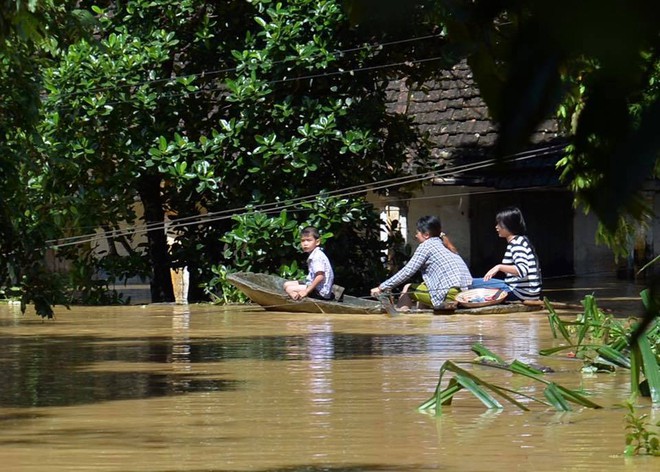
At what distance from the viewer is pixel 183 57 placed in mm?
23500

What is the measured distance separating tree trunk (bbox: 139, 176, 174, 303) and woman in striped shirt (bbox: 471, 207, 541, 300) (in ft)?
23.6

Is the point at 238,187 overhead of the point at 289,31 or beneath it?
beneath

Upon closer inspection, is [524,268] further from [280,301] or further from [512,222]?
[280,301]

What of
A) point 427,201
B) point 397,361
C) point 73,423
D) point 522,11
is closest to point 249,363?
point 397,361

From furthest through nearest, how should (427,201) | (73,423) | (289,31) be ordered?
(427,201), (289,31), (73,423)

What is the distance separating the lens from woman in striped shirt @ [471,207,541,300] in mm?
18484

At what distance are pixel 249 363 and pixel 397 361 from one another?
1.22 metres

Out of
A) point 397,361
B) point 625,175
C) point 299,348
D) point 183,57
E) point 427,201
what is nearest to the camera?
point 625,175

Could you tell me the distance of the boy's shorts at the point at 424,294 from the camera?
18844 mm

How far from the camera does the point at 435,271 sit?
19.0 metres

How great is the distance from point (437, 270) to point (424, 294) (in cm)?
42

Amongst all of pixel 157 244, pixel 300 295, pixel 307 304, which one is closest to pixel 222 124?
pixel 157 244

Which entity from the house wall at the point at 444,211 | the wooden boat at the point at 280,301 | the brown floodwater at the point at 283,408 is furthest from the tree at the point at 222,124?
the brown floodwater at the point at 283,408

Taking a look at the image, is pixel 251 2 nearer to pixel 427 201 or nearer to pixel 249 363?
pixel 427 201
